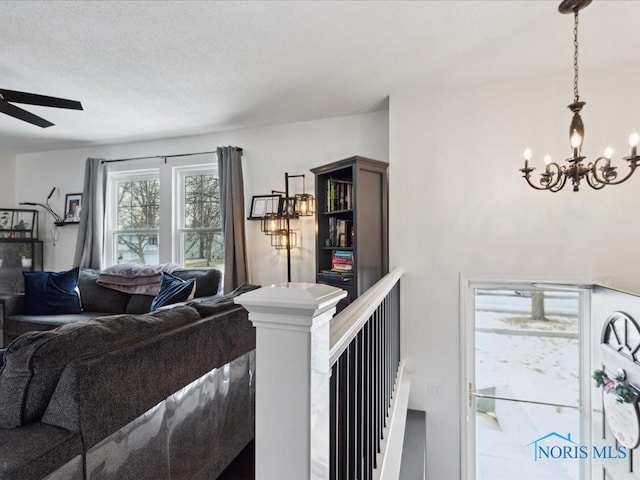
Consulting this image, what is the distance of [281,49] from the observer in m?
2.30

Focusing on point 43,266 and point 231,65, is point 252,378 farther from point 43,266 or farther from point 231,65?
point 43,266

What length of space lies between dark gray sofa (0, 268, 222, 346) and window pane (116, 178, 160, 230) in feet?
2.51

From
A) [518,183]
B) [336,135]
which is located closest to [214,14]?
[336,135]

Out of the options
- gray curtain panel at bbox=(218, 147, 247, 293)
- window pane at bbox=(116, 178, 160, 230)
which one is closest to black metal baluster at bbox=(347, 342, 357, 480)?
gray curtain panel at bbox=(218, 147, 247, 293)

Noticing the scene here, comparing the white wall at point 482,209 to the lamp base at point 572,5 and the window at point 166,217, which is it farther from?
the window at point 166,217

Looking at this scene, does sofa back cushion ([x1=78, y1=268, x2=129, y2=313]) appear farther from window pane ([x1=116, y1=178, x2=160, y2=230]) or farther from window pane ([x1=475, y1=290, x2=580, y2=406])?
window pane ([x1=475, y1=290, x2=580, y2=406])

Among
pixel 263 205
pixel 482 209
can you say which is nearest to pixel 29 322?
pixel 263 205

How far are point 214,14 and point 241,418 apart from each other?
243 centimetres

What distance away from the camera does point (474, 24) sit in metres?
2.04

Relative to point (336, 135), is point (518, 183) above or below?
below

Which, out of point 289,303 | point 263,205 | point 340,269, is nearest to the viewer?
point 289,303

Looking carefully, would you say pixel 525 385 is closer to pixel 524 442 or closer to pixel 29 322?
pixel 524 442

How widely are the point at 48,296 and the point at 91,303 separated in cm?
40

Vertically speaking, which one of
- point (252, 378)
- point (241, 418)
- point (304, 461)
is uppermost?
point (304, 461)
